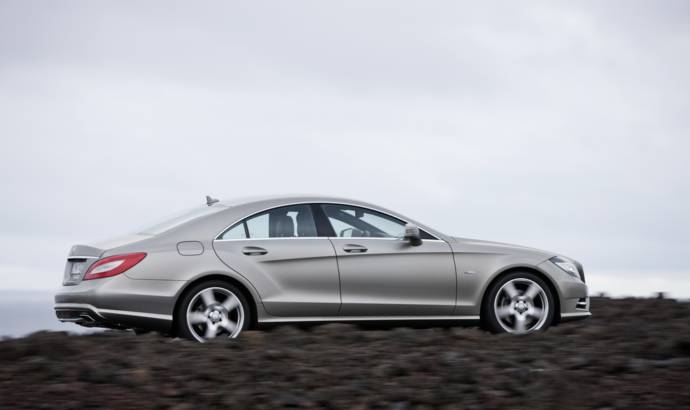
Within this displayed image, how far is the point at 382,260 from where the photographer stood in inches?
397

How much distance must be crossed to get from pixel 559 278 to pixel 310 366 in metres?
3.95

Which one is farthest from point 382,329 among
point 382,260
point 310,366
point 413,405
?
point 413,405

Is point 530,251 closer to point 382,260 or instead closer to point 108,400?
point 382,260

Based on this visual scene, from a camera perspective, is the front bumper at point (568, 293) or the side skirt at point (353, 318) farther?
the front bumper at point (568, 293)

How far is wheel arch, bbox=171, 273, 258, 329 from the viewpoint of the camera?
9312 millimetres

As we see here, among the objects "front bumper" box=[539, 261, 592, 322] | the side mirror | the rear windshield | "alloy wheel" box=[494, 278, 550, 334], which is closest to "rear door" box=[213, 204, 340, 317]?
the rear windshield

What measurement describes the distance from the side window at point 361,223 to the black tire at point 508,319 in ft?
3.62

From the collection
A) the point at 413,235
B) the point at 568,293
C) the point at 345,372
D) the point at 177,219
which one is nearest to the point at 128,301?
the point at 177,219

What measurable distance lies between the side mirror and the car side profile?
1 centimetres

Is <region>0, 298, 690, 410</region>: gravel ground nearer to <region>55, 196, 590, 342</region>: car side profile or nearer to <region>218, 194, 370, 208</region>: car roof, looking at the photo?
<region>55, 196, 590, 342</region>: car side profile

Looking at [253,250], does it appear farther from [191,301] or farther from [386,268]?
[386,268]

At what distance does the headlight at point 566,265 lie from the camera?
35.3 ft

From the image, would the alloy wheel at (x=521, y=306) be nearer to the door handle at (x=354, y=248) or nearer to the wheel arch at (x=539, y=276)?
the wheel arch at (x=539, y=276)

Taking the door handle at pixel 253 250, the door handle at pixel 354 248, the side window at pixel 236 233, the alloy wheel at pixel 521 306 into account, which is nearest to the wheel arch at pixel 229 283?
the door handle at pixel 253 250
